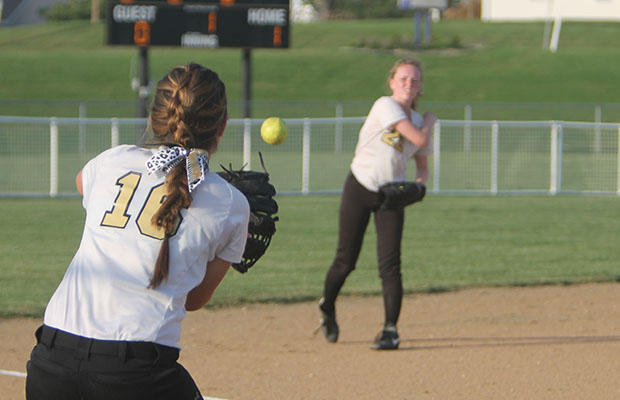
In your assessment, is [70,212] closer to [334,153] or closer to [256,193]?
[334,153]

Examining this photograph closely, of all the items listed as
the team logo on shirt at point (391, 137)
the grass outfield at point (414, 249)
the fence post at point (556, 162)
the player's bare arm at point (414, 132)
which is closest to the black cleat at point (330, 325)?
the team logo on shirt at point (391, 137)

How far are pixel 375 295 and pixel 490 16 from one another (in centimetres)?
6070

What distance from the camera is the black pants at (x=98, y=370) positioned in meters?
2.42

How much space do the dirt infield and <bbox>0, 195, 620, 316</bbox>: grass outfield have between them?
2.14 ft

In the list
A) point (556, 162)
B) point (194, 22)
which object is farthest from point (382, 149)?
point (556, 162)

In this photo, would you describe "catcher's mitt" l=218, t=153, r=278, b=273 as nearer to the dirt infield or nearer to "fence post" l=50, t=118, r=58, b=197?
the dirt infield

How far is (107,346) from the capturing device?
2430 millimetres

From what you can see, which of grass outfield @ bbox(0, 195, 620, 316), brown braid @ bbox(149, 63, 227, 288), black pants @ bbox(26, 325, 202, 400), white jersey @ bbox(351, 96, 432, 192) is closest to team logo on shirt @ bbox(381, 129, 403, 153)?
white jersey @ bbox(351, 96, 432, 192)

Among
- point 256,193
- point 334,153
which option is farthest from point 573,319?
point 334,153

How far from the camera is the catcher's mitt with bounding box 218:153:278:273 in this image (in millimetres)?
2967

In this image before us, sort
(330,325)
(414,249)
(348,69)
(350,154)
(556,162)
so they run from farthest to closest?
(348,69), (350,154), (556,162), (414,249), (330,325)

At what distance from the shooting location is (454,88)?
38.5m

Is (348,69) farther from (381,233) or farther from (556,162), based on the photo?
(381,233)

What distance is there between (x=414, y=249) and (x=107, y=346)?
8.93 metres
